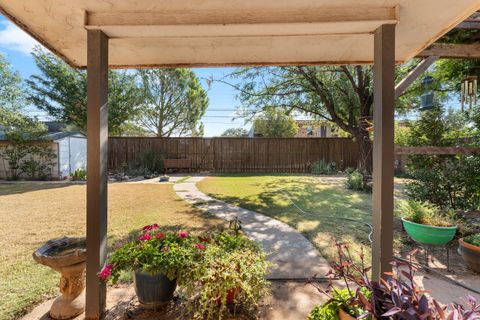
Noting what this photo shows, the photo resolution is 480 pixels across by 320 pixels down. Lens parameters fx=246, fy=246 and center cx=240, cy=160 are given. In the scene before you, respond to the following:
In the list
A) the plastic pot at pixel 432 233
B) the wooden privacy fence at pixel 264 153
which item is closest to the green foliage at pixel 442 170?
the plastic pot at pixel 432 233

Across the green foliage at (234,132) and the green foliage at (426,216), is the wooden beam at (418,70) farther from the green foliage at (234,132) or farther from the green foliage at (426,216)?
the green foliage at (234,132)

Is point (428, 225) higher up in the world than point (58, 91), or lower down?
lower down

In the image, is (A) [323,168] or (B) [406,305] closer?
(B) [406,305]

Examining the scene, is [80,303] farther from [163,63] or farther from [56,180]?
[56,180]

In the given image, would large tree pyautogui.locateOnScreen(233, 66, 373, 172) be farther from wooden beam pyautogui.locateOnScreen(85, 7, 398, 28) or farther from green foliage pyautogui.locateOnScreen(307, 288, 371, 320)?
green foliage pyautogui.locateOnScreen(307, 288, 371, 320)

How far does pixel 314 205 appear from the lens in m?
5.21

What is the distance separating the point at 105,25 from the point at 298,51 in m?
1.54

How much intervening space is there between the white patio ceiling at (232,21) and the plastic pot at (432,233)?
1.97 m

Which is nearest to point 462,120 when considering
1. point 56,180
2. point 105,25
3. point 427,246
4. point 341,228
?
point 427,246

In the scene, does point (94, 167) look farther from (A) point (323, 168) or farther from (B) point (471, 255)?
(A) point (323, 168)

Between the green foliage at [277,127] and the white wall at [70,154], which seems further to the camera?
the green foliage at [277,127]

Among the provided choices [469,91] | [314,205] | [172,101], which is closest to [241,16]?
[469,91]

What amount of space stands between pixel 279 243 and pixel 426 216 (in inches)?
71.9

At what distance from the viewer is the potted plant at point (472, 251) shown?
7.89ft
